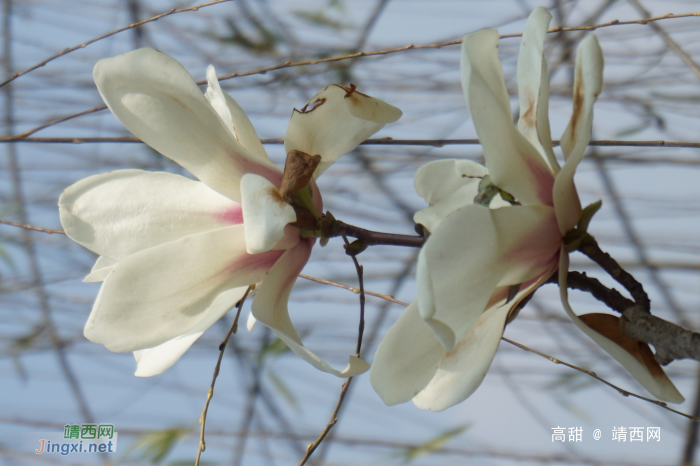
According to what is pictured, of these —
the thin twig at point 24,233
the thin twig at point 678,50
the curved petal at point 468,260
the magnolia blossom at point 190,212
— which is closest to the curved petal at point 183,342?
the magnolia blossom at point 190,212

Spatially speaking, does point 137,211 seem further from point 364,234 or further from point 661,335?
point 661,335

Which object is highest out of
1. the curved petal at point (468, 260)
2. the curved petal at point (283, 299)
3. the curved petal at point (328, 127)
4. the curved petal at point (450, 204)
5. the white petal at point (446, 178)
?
the curved petal at point (328, 127)

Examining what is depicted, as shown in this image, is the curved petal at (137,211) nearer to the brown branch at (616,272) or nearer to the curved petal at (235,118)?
the curved petal at (235,118)

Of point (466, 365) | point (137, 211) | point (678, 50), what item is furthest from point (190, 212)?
point (678, 50)

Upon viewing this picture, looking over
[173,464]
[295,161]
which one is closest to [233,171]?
[295,161]

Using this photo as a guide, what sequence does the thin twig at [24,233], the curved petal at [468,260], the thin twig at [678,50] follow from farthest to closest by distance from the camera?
the thin twig at [24,233] < the thin twig at [678,50] < the curved petal at [468,260]

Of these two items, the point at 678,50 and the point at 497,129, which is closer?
the point at 497,129
